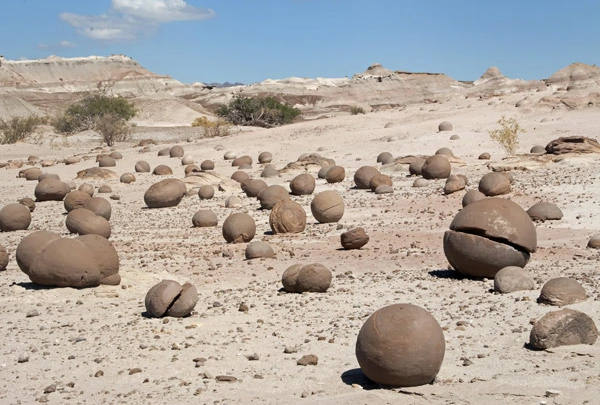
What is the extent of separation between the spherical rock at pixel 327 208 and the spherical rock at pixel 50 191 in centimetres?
735

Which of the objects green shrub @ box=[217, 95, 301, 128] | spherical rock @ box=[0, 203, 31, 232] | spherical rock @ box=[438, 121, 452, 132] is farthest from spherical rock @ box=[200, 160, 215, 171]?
green shrub @ box=[217, 95, 301, 128]

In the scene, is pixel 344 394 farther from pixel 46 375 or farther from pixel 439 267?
pixel 439 267

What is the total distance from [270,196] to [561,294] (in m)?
9.79

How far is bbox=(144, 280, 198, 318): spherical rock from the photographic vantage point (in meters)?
8.37

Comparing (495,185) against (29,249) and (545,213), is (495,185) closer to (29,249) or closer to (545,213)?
(545,213)

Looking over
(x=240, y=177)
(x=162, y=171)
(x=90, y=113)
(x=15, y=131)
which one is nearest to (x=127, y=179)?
(x=162, y=171)

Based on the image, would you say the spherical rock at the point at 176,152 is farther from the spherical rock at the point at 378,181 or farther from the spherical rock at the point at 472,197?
the spherical rock at the point at 472,197

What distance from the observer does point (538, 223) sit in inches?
532

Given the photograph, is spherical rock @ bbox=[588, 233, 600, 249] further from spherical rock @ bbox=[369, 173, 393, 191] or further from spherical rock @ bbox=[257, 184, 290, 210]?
spherical rock @ bbox=[369, 173, 393, 191]

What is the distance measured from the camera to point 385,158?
78.0 feet

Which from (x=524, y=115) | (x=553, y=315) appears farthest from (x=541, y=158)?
(x=553, y=315)

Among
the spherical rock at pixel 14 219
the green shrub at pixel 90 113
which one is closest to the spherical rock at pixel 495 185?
the spherical rock at pixel 14 219

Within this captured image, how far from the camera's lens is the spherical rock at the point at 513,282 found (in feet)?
28.0

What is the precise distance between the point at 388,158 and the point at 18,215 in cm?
1178
